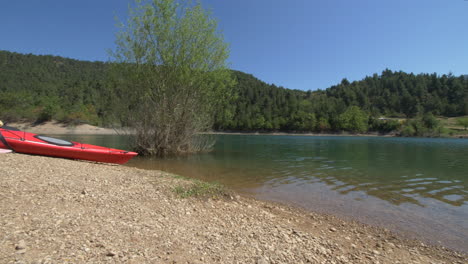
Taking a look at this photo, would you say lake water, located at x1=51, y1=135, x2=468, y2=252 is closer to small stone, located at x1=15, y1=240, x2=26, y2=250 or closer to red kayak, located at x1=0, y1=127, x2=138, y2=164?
red kayak, located at x1=0, y1=127, x2=138, y2=164

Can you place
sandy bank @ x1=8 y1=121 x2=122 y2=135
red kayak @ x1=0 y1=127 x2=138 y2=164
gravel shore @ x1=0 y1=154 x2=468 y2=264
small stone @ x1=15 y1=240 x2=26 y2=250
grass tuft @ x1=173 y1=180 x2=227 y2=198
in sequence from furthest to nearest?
sandy bank @ x1=8 y1=121 x2=122 y2=135 < red kayak @ x1=0 y1=127 x2=138 y2=164 < grass tuft @ x1=173 y1=180 x2=227 y2=198 < gravel shore @ x1=0 y1=154 x2=468 y2=264 < small stone @ x1=15 y1=240 x2=26 y2=250

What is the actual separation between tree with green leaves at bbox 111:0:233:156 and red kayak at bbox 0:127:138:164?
239 inches

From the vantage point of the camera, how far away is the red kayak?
37.6 ft

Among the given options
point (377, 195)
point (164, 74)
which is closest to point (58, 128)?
point (164, 74)

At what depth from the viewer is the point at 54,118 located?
85.0m

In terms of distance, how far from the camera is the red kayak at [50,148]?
451 inches

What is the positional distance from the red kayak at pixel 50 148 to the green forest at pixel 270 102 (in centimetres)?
6605

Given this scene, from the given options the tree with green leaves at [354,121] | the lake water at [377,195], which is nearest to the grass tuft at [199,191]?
the lake water at [377,195]

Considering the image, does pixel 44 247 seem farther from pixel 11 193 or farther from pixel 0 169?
pixel 0 169

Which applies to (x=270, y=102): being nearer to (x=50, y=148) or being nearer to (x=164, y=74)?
(x=164, y=74)

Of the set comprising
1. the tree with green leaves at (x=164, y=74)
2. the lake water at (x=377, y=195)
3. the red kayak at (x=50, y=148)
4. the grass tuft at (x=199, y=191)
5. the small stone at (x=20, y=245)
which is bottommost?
the lake water at (x=377, y=195)

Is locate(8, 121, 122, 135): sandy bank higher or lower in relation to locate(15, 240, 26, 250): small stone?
higher

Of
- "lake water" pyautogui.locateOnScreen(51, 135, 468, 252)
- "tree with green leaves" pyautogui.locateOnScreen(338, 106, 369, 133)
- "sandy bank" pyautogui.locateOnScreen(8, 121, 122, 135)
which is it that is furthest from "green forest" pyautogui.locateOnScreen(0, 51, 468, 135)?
"lake water" pyautogui.locateOnScreen(51, 135, 468, 252)

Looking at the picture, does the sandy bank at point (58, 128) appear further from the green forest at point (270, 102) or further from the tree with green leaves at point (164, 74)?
the tree with green leaves at point (164, 74)
